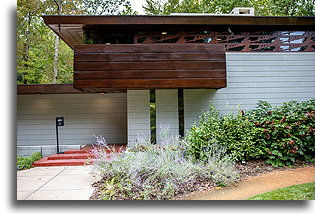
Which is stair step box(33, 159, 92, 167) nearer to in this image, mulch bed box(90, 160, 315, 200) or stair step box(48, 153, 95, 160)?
stair step box(48, 153, 95, 160)

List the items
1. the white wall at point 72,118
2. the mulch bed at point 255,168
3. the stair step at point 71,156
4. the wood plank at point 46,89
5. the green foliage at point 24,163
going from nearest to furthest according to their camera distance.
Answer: the mulch bed at point 255,168 < the green foliage at point 24,163 < the stair step at point 71,156 < the wood plank at point 46,89 < the white wall at point 72,118

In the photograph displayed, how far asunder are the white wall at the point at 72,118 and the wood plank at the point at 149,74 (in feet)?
8.25

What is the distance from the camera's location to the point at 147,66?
5191mm

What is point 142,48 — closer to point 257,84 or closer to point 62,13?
point 257,84

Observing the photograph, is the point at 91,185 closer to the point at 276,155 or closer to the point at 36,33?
the point at 276,155

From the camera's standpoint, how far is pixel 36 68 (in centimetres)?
967

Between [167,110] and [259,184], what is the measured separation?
3.05m

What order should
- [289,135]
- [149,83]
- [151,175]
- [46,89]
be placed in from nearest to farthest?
[151,175] → [289,135] → [149,83] → [46,89]

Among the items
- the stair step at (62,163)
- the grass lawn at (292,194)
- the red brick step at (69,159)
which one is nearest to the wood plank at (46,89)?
the red brick step at (69,159)

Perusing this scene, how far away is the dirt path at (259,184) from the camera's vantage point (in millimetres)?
3180

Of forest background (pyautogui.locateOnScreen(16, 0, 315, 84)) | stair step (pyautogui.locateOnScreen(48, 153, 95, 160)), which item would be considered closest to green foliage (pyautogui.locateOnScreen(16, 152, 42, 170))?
stair step (pyautogui.locateOnScreen(48, 153, 95, 160))

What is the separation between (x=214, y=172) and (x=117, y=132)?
4462 millimetres

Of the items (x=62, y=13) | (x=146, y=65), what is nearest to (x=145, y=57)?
(x=146, y=65)

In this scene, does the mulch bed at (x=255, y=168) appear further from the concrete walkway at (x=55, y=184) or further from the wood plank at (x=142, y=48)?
→ the wood plank at (x=142, y=48)
